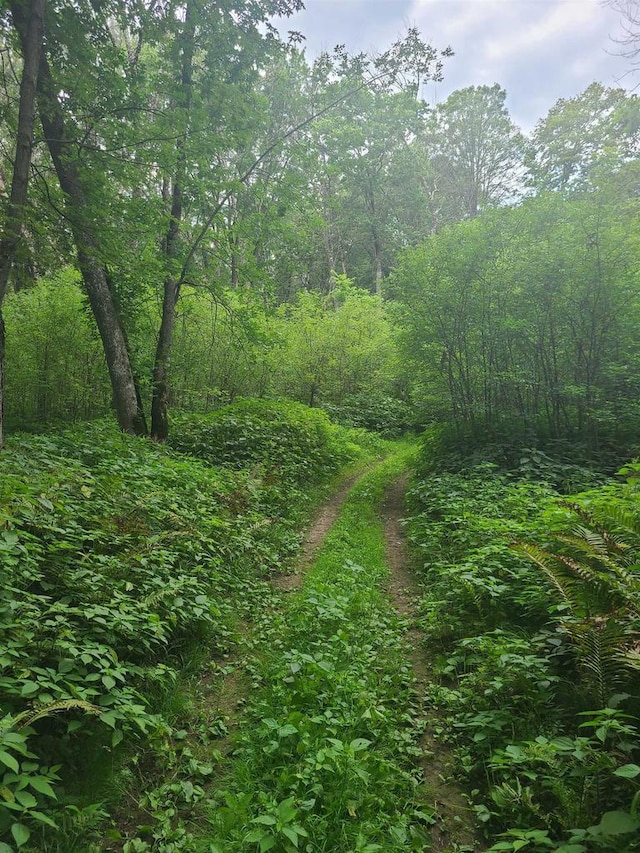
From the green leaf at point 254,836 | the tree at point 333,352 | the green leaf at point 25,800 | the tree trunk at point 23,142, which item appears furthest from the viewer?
the tree at point 333,352

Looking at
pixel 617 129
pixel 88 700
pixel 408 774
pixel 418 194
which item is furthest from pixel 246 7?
pixel 418 194

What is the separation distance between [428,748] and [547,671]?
1057mm

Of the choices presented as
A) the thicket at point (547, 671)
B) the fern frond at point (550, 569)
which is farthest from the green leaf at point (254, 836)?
the fern frond at point (550, 569)

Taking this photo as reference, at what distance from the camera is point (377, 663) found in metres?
3.94

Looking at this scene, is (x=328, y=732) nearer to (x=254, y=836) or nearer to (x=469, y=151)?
(x=254, y=836)

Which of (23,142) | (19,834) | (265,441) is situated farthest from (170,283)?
(19,834)

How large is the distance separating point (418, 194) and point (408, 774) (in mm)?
31695

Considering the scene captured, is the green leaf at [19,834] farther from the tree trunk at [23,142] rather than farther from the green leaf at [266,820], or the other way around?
the tree trunk at [23,142]

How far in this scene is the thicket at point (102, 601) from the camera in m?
2.33

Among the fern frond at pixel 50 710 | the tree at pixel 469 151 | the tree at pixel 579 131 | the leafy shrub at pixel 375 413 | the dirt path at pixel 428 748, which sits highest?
the tree at pixel 469 151

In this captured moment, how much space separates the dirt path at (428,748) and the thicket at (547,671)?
0.35 feet

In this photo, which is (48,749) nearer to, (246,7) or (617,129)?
(246,7)

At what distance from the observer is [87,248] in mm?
6352

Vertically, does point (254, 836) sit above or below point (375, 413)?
below
